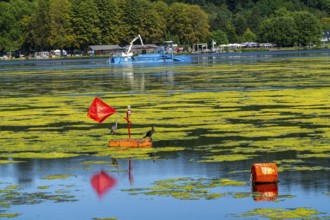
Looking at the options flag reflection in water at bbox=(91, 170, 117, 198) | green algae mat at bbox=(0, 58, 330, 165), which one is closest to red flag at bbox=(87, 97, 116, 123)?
green algae mat at bbox=(0, 58, 330, 165)

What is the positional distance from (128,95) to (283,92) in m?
8.92

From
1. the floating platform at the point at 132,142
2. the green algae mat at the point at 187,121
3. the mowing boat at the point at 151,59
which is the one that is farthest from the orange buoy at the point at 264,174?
the mowing boat at the point at 151,59

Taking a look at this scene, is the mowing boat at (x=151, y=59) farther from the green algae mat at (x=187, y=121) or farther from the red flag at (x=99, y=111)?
the red flag at (x=99, y=111)

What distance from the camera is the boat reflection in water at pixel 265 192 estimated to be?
789 inches

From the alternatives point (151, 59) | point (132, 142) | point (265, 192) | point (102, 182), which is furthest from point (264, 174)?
point (151, 59)

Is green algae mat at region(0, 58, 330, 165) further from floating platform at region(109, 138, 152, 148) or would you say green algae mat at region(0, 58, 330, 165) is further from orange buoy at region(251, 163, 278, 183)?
orange buoy at region(251, 163, 278, 183)

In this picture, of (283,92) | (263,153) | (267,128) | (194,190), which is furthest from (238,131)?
(283,92)

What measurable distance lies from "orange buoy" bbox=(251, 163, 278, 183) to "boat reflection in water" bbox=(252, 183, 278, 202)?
118 mm

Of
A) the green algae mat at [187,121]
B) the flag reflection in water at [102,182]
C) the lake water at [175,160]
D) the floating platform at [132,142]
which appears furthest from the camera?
the floating platform at [132,142]

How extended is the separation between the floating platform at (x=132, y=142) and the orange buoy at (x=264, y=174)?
7264mm

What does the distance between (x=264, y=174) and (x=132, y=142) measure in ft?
25.8

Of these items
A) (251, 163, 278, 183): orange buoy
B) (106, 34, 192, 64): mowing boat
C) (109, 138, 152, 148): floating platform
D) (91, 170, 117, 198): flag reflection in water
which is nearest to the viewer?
(251, 163, 278, 183): orange buoy

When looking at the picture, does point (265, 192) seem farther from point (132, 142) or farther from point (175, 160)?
point (132, 142)

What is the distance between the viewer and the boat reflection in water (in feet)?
65.7
